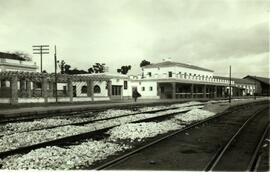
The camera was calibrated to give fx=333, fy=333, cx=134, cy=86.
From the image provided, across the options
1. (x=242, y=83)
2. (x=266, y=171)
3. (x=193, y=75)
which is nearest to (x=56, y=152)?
(x=266, y=171)

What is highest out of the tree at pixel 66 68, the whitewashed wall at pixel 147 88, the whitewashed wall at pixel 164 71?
the tree at pixel 66 68

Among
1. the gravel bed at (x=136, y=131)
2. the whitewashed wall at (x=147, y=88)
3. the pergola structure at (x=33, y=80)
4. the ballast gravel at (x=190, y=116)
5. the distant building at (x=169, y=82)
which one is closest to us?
the gravel bed at (x=136, y=131)

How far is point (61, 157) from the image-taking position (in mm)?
8180

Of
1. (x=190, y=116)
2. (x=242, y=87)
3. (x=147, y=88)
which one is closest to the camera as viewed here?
(x=190, y=116)

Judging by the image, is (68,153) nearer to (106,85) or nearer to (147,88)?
(106,85)

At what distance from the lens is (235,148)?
9.53 metres

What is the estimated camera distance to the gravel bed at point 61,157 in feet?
24.3

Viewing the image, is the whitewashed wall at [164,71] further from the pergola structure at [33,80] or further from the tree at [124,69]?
the tree at [124,69]

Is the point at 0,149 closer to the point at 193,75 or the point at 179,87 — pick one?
the point at 179,87

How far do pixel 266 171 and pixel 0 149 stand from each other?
276 inches

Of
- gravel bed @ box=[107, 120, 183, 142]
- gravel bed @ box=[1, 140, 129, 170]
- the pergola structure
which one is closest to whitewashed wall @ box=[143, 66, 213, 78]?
the pergola structure

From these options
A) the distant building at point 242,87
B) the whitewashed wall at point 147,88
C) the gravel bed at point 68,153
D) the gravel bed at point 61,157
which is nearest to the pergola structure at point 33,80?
the whitewashed wall at point 147,88

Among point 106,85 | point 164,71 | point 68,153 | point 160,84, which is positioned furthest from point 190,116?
point 164,71

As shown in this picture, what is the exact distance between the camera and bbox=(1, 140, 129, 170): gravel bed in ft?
24.3
